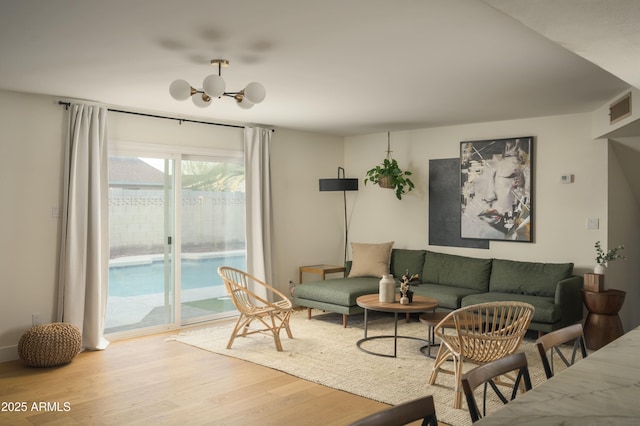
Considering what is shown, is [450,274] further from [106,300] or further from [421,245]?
[106,300]

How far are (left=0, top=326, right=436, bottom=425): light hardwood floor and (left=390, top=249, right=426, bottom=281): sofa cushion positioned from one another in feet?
9.94

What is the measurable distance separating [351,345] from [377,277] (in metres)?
1.79

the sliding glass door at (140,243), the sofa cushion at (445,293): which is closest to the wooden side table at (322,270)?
the sofa cushion at (445,293)

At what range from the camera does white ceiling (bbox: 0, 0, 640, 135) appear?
9.53 ft

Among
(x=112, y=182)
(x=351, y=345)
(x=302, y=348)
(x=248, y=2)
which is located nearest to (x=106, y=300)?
(x=112, y=182)

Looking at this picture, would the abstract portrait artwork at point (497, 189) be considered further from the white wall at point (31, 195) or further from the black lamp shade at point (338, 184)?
the white wall at point (31, 195)

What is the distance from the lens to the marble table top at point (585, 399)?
4.53ft

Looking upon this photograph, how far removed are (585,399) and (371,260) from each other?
19.2 ft

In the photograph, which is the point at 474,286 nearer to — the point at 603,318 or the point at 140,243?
the point at 603,318

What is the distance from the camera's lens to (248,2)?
2.91 m

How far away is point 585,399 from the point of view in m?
1.53

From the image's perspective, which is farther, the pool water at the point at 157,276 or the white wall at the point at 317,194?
the pool water at the point at 157,276

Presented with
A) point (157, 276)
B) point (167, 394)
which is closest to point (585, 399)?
point (167, 394)

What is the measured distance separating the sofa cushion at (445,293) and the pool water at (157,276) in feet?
7.78
